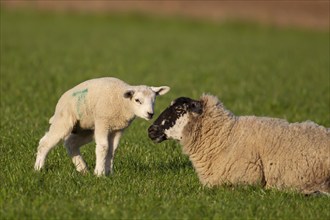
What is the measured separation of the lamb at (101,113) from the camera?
899 cm

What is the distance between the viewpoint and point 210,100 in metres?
9.31

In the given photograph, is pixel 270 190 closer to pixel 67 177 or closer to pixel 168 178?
pixel 168 178

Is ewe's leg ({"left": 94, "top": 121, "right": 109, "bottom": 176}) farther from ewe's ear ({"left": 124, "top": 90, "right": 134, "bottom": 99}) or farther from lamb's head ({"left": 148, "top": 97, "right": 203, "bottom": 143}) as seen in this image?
lamb's head ({"left": 148, "top": 97, "right": 203, "bottom": 143})

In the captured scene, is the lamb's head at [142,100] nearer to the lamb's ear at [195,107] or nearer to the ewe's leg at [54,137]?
the lamb's ear at [195,107]

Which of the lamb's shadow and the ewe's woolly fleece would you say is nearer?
the ewe's woolly fleece

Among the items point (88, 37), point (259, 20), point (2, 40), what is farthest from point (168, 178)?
point (259, 20)

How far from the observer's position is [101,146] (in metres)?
8.97

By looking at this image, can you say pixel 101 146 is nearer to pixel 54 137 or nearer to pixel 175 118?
pixel 54 137

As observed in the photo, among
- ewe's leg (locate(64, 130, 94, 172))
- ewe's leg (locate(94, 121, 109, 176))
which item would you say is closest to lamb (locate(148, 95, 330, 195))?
ewe's leg (locate(94, 121, 109, 176))

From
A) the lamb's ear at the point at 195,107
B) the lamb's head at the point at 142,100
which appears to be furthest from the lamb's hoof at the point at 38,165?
the lamb's ear at the point at 195,107

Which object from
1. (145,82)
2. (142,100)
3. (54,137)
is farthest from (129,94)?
(145,82)

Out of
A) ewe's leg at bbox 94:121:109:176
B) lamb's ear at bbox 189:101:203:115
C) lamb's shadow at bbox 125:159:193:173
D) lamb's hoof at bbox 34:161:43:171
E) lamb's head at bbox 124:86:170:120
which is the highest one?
lamb's head at bbox 124:86:170:120

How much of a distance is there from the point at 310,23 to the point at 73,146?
4431 centimetres

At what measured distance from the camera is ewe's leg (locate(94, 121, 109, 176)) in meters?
8.98
